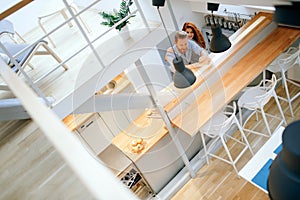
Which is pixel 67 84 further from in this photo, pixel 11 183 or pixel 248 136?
pixel 248 136

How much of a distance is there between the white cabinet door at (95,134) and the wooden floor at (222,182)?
1139 millimetres

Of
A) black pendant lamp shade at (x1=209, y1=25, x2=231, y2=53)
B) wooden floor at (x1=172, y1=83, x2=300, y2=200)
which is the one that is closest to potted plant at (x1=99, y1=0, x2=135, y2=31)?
black pendant lamp shade at (x1=209, y1=25, x2=231, y2=53)

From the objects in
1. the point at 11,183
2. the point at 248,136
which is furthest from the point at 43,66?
the point at 248,136

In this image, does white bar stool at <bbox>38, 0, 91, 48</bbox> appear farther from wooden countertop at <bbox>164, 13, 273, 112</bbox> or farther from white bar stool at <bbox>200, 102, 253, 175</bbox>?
white bar stool at <bbox>200, 102, 253, 175</bbox>

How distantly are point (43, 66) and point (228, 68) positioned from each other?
2065 mm

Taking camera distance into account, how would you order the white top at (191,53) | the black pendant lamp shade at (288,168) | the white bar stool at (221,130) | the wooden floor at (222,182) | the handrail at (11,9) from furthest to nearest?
the white top at (191,53)
the wooden floor at (222,182)
the white bar stool at (221,130)
the handrail at (11,9)
the black pendant lamp shade at (288,168)

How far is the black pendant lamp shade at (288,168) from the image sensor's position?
0.51 m

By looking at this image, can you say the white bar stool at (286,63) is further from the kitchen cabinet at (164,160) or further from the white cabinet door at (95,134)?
the white cabinet door at (95,134)

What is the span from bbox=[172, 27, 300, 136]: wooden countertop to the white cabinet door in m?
1.11

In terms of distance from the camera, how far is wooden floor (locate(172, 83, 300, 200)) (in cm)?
344

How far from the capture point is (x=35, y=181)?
1696 mm

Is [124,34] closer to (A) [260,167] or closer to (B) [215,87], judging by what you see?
(B) [215,87]

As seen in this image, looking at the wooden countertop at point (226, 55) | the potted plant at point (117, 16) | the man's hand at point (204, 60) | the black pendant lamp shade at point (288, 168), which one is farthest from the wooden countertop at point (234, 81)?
the black pendant lamp shade at point (288, 168)

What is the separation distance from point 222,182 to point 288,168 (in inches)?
128
